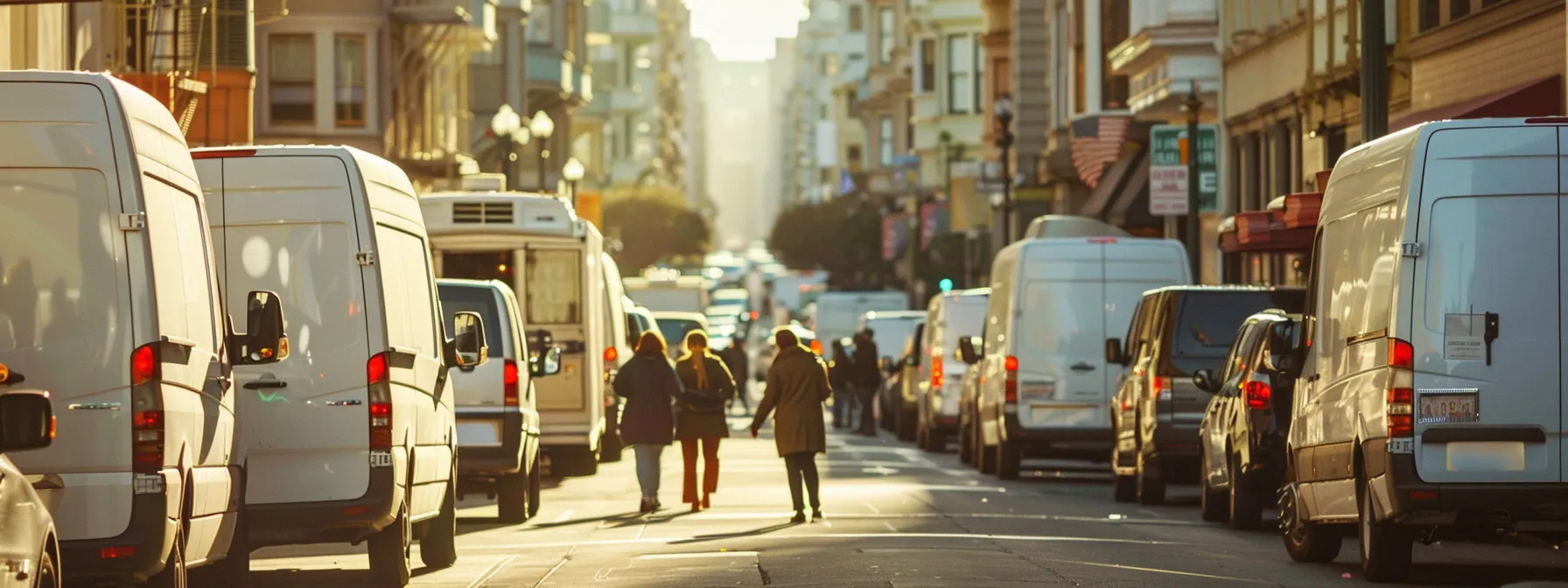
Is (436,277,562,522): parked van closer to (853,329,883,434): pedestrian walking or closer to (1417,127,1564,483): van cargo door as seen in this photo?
(1417,127,1564,483): van cargo door

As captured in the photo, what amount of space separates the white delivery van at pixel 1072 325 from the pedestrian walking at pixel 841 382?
15.8m

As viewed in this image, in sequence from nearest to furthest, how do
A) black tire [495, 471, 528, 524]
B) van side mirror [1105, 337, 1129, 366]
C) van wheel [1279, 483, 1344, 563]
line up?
1. van wheel [1279, 483, 1344, 563]
2. black tire [495, 471, 528, 524]
3. van side mirror [1105, 337, 1129, 366]

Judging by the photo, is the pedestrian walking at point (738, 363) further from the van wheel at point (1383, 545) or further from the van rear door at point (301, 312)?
the van rear door at point (301, 312)

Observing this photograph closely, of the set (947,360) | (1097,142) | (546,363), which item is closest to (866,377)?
(947,360)

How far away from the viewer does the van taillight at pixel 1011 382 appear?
27.5m

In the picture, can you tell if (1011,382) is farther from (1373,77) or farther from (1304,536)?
(1304,536)

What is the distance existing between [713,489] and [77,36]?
10313 millimetres

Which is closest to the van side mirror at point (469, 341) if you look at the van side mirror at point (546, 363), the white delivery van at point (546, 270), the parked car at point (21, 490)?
the van side mirror at point (546, 363)

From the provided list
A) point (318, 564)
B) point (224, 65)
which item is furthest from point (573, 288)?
point (318, 564)

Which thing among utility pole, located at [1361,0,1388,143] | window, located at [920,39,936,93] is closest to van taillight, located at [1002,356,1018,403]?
utility pole, located at [1361,0,1388,143]

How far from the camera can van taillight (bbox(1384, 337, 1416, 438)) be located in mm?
13555

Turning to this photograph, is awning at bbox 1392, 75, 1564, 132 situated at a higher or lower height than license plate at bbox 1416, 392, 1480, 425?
higher

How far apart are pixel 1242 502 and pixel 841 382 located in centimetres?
2584

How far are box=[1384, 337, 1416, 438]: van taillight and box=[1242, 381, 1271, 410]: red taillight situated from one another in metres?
5.04
